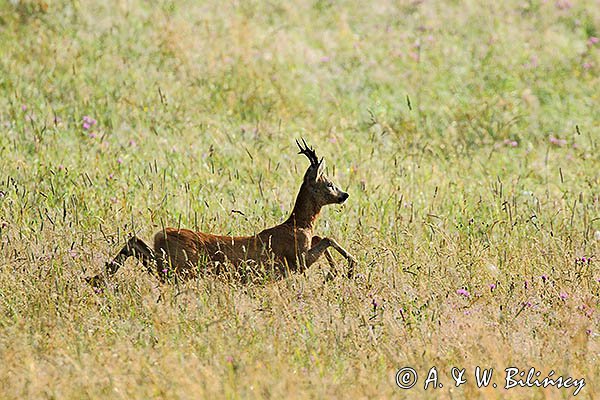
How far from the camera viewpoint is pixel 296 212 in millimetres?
6961

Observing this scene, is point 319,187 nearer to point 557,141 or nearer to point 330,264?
point 330,264

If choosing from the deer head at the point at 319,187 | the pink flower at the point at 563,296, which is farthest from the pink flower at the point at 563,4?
the pink flower at the point at 563,296

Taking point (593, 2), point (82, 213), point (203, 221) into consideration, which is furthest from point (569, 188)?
point (593, 2)

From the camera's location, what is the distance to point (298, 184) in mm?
9508

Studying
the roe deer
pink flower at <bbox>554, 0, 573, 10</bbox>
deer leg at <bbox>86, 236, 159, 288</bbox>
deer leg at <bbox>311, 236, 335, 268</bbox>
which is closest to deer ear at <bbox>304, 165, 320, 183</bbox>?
the roe deer

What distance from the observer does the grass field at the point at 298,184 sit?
561cm

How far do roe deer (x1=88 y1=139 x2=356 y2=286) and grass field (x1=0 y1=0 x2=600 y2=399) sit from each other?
0.13 metres

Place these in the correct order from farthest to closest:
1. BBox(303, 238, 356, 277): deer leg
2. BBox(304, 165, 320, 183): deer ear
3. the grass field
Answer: BBox(304, 165, 320, 183): deer ear → BBox(303, 238, 356, 277): deer leg → the grass field

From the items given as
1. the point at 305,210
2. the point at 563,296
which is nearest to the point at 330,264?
the point at 305,210

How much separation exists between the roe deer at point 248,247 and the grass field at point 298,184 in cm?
13

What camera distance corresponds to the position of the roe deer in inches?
261

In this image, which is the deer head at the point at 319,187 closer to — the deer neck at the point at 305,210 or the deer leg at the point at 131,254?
the deer neck at the point at 305,210

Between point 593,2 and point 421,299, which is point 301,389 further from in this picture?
point 593,2

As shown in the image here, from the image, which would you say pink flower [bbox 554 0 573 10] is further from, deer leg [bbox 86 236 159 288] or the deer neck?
deer leg [bbox 86 236 159 288]
